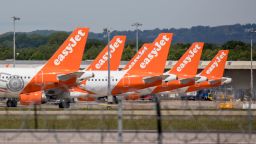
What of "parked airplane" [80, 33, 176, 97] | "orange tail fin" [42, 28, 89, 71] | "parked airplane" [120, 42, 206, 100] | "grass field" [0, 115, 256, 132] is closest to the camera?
"grass field" [0, 115, 256, 132]

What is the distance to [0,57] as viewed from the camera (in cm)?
18512

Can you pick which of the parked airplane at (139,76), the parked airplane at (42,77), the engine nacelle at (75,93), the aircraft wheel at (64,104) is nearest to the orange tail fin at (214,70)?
the parked airplane at (139,76)

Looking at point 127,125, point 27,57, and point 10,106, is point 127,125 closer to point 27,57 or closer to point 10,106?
point 10,106

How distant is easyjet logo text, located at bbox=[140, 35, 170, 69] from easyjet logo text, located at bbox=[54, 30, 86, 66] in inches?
367

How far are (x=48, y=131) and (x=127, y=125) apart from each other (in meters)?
4.58

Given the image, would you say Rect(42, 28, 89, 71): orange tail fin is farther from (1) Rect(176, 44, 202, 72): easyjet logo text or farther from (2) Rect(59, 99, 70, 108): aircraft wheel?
(1) Rect(176, 44, 202, 72): easyjet logo text

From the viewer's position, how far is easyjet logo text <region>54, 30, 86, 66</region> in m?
73.6

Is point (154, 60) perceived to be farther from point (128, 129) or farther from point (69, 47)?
point (128, 129)

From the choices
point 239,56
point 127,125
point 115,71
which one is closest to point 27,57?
point 239,56

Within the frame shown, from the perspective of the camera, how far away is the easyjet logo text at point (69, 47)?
73625mm

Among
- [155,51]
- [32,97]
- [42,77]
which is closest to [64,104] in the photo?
[32,97]

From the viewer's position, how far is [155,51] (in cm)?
8300

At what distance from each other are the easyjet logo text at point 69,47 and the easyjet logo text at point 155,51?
9.32 metres

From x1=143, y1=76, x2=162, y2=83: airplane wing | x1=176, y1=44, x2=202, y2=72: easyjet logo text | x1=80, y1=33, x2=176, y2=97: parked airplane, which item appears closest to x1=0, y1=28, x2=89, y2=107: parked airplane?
x1=80, y1=33, x2=176, y2=97: parked airplane
